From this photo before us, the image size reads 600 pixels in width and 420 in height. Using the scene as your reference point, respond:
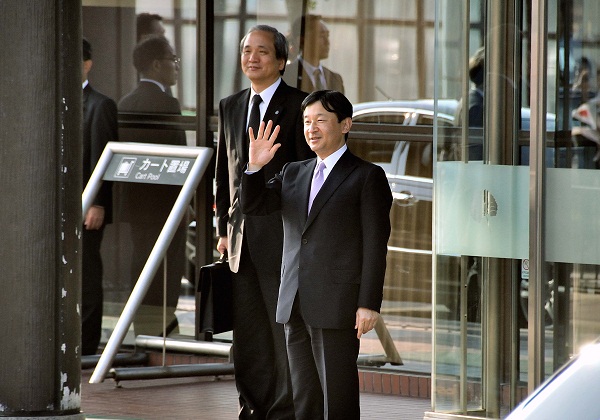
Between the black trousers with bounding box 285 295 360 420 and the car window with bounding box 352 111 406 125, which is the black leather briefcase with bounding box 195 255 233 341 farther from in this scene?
the car window with bounding box 352 111 406 125

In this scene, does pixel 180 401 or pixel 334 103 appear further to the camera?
pixel 180 401

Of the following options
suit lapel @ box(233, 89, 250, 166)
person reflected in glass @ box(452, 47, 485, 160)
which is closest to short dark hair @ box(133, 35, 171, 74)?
suit lapel @ box(233, 89, 250, 166)

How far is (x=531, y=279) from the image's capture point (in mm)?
6824

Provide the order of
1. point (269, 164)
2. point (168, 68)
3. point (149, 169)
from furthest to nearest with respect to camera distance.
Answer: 1. point (168, 68)
2. point (149, 169)
3. point (269, 164)

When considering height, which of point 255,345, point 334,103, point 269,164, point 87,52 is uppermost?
point 87,52

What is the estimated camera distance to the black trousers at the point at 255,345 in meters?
7.29

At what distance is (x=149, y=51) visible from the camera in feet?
32.8

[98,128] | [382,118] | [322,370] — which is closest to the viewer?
[322,370]

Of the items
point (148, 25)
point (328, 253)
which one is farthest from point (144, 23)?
point (328, 253)

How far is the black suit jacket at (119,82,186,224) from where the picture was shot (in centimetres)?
995

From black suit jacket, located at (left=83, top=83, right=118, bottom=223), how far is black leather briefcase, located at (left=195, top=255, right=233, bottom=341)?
2.44m

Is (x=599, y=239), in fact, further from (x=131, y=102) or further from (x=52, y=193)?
(x=131, y=102)

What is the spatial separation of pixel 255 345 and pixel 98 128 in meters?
2.96

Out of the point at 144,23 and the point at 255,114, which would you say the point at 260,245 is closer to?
the point at 255,114
